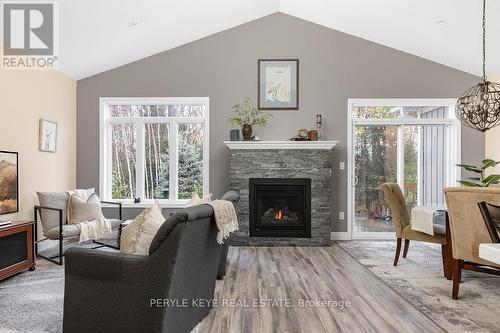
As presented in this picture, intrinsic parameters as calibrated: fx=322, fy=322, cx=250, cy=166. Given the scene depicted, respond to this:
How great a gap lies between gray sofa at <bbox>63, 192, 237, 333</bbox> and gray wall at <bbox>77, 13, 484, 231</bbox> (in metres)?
3.46

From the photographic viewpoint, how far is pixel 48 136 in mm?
4551

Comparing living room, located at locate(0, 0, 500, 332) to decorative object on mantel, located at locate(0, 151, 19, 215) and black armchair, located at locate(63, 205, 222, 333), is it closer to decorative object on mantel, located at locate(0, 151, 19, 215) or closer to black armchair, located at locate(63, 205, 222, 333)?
decorative object on mantel, located at locate(0, 151, 19, 215)

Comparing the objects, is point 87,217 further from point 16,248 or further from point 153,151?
point 153,151

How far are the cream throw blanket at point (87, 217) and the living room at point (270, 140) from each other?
19 millimetres

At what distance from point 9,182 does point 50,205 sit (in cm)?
52

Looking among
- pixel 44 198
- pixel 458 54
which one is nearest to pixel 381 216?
pixel 458 54

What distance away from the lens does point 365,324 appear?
239cm

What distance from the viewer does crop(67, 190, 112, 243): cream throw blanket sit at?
407 cm

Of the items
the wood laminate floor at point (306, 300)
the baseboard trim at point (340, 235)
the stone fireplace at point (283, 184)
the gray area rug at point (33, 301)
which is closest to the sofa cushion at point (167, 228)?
the gray area rug at point (33, 301)

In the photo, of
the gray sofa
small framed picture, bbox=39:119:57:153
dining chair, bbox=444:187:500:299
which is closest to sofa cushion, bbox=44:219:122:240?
small framed picture, bbox=39:119:57:153

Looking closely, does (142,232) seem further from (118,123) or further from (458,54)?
(458,54)

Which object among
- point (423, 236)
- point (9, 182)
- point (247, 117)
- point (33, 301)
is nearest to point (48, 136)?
point (9, 182)

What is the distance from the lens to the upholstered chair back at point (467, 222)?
→ 8.72ft

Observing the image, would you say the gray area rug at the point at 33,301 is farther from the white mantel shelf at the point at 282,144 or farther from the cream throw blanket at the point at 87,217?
the white mantel shelf at the point at 282,144
